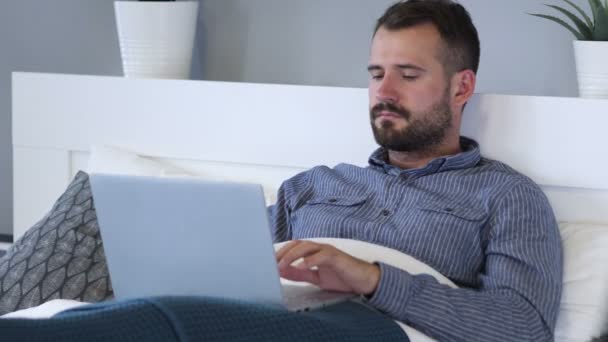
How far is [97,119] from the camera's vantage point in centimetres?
248

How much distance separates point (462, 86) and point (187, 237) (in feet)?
2.70

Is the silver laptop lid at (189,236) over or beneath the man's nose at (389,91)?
beneath

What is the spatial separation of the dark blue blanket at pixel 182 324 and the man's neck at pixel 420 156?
2.09ft

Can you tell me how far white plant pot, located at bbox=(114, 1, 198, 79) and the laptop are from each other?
115 centimetres

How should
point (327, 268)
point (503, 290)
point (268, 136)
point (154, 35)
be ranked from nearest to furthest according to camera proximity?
point (327, 268)
point (503, 290)
point (268, 136)
point (154, 35)

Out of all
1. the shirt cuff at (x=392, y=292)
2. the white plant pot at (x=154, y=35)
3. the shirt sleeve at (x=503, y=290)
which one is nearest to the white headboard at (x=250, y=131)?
the white plant pot at (x=154, y=35)

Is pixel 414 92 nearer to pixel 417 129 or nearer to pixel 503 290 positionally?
pixel 417 129

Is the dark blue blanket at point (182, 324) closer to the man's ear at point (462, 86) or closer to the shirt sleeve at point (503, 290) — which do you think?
the shirt sleeve at point (503, 290)

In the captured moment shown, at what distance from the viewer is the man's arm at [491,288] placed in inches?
60.5

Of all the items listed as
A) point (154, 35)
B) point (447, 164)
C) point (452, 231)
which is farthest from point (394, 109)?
point (154, 35)

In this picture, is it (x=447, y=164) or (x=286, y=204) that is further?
(x=286, y=204)

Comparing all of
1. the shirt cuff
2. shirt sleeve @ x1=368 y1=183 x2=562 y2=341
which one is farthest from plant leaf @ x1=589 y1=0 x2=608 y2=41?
the shirt cuff

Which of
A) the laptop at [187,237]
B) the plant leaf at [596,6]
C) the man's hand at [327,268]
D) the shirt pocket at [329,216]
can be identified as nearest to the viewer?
the laptop at [187,237]

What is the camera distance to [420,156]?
78.4 inches
